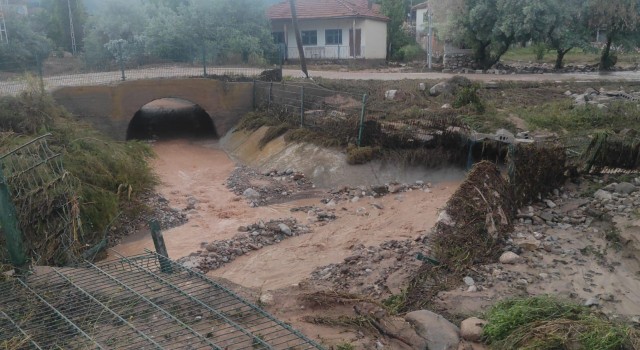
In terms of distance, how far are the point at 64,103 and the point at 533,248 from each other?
14348 mm

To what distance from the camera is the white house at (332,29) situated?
106 feet

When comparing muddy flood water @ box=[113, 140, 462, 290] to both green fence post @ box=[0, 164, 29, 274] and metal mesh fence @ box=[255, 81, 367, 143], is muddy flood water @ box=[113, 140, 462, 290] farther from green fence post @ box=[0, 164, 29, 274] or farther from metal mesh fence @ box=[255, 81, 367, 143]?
green fence post @ box=[0, 164, 29, 274]

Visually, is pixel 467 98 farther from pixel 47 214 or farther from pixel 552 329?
pixel 47 214

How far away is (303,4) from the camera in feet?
112

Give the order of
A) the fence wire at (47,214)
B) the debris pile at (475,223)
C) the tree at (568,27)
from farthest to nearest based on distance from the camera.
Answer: the tree at (568,27)
the debris pile at (475,223)
the fence wire at (47,214)

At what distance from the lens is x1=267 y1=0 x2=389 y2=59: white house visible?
3244cm

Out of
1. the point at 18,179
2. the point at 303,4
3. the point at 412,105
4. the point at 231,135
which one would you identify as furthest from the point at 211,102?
the point at 303,4

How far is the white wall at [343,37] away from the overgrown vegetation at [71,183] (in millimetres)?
19691

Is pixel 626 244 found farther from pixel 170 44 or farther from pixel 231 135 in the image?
pixel 170 44

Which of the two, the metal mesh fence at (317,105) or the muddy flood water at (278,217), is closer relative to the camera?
the muddy flood water at (278,217)

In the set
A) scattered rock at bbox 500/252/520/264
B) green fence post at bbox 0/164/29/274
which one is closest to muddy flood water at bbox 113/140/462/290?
scattered rock at bbox 500/252/520/264

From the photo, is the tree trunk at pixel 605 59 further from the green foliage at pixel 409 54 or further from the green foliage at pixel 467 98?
the green foliage at pixel 467 98

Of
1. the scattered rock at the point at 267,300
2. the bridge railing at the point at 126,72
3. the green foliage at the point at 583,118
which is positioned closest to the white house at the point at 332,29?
the bridge railing at the point at 126,72

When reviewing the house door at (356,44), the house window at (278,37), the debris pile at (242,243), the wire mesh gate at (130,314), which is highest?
the house window at (278,37)
